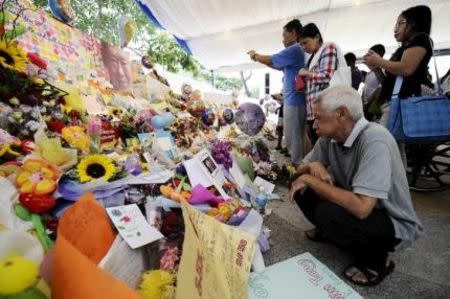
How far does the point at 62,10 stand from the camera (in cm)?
273

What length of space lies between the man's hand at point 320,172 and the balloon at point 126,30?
10.3ft

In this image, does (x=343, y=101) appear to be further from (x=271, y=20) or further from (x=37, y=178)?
(x=271, y=20)

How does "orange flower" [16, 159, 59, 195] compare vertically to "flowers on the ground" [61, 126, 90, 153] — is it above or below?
below

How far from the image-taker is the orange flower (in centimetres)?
106

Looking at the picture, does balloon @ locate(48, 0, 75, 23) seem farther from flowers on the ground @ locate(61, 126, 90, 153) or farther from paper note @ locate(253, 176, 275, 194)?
paper note @ locate(253, 176, 275, 194)

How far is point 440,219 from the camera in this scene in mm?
2027

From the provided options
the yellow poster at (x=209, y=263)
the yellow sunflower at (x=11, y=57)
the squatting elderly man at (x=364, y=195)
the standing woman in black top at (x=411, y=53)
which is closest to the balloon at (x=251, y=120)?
the standing woman in black top at (x=411, y=53)

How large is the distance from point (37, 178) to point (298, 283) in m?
1.27

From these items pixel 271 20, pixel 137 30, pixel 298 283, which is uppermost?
pixel 271 20

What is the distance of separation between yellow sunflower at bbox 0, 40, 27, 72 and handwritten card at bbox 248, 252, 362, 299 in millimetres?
1958

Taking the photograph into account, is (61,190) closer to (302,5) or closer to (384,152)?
(384,152)

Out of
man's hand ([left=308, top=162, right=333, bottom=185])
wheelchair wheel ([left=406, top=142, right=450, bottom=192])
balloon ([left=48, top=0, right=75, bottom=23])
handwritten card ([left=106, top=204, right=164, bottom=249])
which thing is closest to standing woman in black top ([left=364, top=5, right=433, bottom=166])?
wheelchair wheel ([left=406, top=142, right=450, bottom=192])

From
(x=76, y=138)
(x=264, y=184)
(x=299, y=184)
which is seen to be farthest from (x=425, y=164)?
(x=76, y=138)

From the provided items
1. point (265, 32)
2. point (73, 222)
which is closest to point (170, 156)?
point (73, 222)
